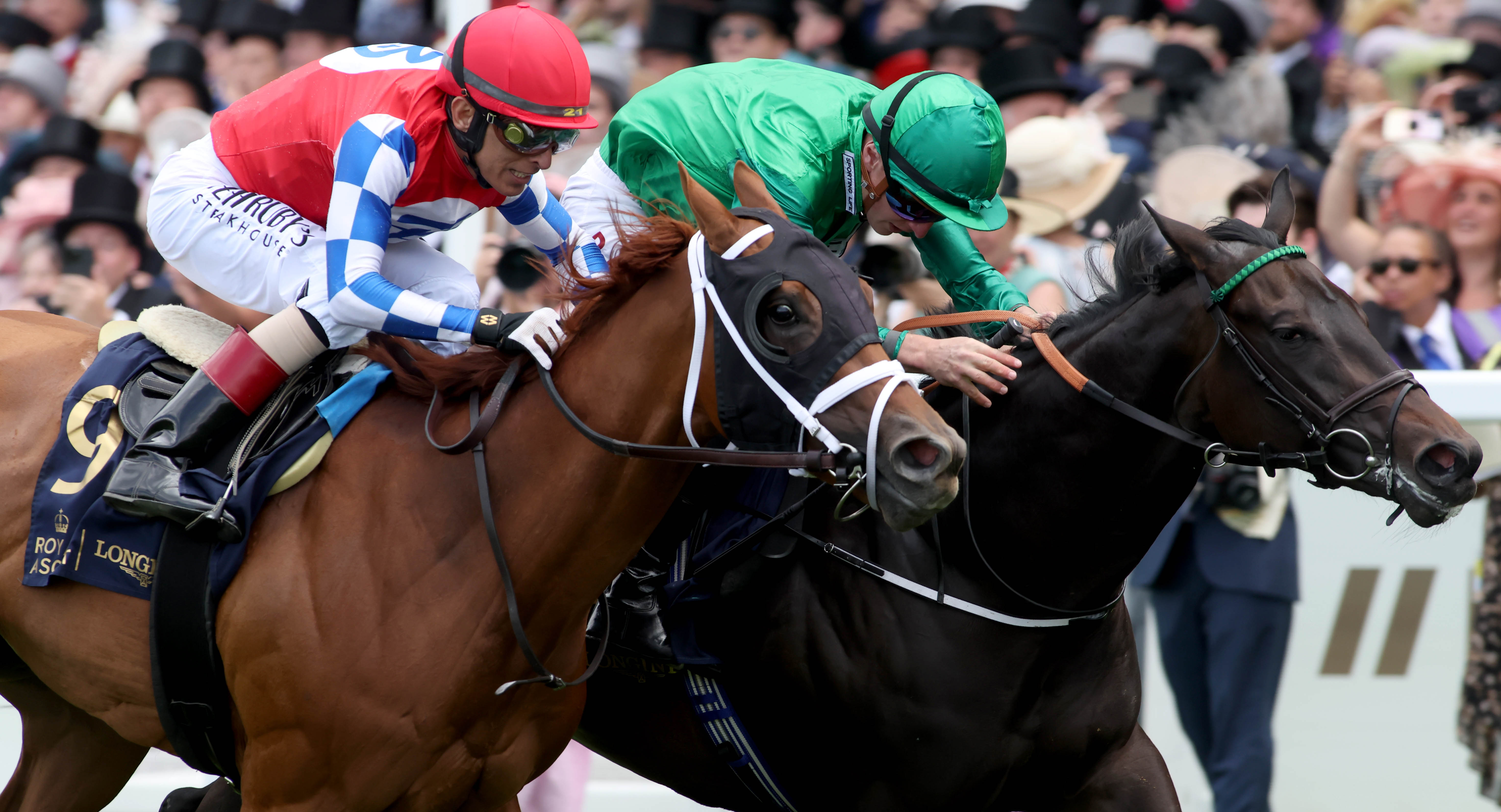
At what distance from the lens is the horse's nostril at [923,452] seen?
2.56 m

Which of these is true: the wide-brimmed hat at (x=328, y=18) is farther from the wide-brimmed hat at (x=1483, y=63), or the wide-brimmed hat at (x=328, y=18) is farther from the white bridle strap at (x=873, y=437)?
the white bridle strap at (x=873, y=437)

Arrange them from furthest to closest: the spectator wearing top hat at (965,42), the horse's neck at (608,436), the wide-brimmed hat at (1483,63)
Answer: the spectator wearing top hat at (965,42), the wide-brimmed hat at (1483,63), the horse's neck at (608,436)

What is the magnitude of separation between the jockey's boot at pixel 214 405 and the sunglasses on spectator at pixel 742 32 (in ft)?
17.9

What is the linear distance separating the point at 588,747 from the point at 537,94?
1831 millimetres

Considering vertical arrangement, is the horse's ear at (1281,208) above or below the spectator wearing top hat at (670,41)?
above

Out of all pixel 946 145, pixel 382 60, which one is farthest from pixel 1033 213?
pixel 382 60

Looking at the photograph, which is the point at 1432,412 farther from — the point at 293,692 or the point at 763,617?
the point at 293,692

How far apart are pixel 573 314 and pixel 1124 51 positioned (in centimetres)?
607

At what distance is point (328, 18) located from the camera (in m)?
8.44

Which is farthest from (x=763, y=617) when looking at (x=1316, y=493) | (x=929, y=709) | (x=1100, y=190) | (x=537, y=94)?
(x=1100, y=190)

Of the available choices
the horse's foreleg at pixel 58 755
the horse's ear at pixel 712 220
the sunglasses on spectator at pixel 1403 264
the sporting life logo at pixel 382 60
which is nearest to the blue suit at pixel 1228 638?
the sunglasses on spectator at pixel 1403 264

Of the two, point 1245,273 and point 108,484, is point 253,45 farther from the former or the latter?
point 1245,273

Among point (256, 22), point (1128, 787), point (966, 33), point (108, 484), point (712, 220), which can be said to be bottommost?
point (256, 22)

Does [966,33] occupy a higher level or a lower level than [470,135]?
lower
